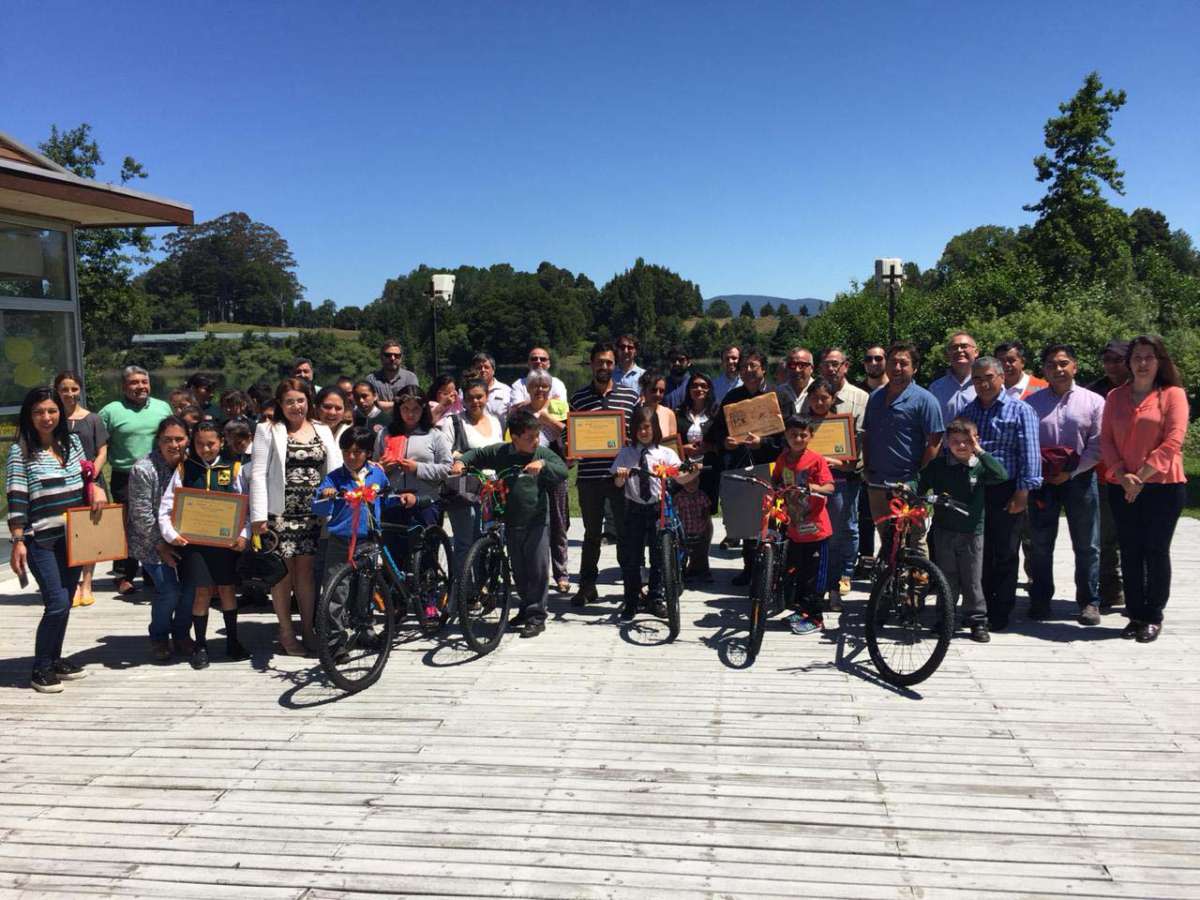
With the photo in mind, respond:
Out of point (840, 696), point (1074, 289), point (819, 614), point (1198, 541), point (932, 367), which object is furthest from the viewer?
point (1074, 289)

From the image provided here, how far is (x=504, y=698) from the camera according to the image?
5.11 meters

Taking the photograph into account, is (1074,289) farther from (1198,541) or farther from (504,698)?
(504,698)

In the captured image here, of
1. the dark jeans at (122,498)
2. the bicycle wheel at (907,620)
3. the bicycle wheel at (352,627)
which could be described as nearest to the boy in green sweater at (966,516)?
the bicycle wheel at (907,620)

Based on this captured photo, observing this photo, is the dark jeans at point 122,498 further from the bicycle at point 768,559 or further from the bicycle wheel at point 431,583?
the bicycle at point 768,559

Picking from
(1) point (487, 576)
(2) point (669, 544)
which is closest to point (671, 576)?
(2) point (669, 544)

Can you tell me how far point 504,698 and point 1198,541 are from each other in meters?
8.42

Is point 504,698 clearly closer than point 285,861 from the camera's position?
No

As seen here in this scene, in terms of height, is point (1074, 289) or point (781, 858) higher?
point (1074, 289)

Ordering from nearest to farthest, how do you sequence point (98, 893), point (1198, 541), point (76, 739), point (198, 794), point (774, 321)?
1. point (98, 893)
2. point (198, 794)
3. point (76, 739)
4. point (1198, 541)
5. point (774, 321)

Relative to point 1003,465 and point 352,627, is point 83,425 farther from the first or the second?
point 1003,465

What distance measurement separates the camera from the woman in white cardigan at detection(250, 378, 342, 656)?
5.57m

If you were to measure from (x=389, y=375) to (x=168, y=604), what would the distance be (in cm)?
375

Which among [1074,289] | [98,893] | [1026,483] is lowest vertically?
[98,893]

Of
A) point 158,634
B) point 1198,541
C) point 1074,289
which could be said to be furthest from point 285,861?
point 1074,289
